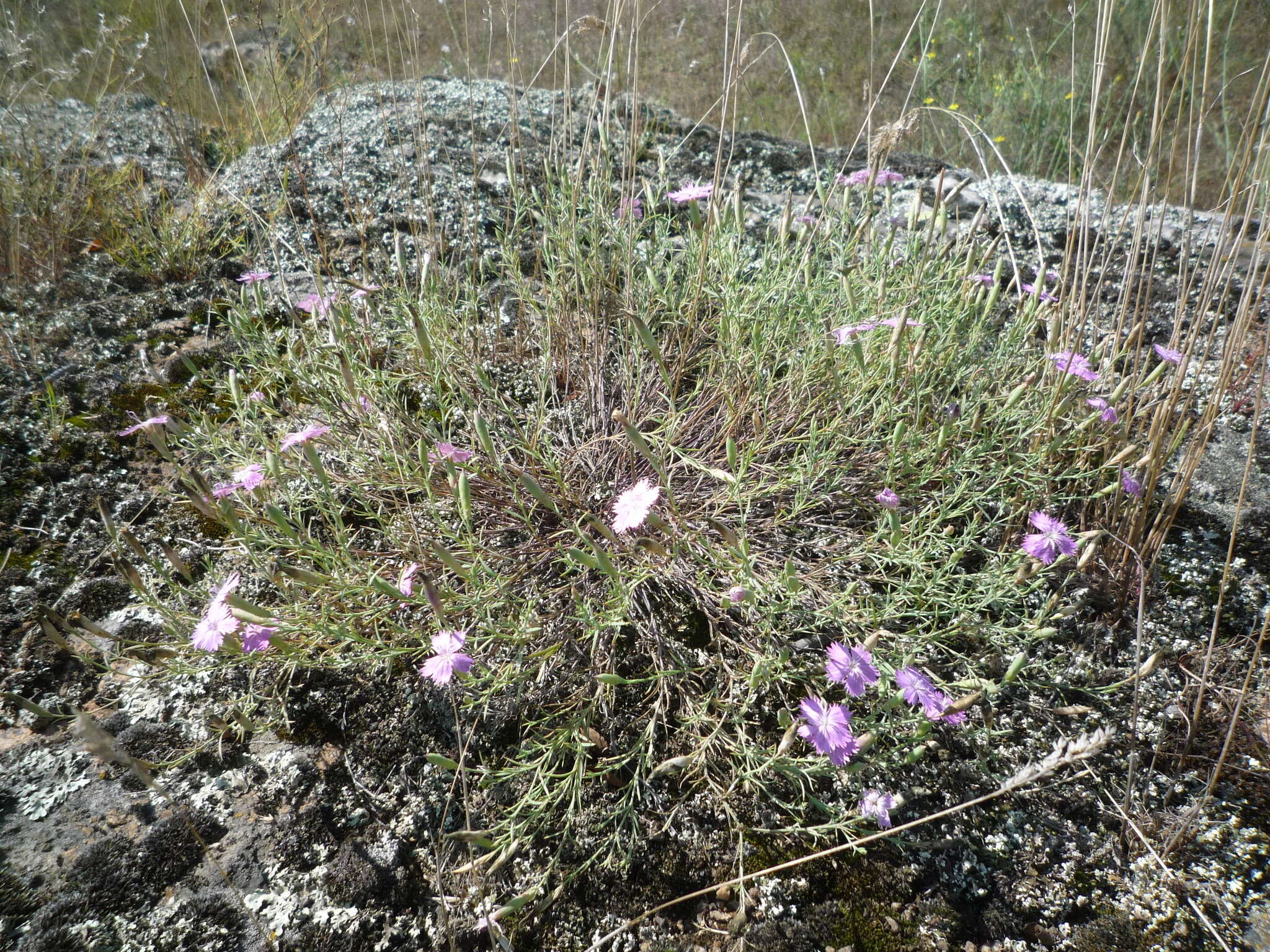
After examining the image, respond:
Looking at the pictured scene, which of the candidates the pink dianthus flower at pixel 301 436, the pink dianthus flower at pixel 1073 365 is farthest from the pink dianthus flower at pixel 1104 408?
the pink dianthus flower at pixel 301 436

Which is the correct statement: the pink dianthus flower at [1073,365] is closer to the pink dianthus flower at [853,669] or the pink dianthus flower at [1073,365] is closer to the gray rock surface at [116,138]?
the pink dianthus flower at [853,669]

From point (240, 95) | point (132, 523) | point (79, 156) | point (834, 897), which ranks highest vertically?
point (240, 95)

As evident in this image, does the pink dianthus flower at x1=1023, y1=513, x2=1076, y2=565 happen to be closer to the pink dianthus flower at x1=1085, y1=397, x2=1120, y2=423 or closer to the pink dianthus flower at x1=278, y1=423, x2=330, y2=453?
the pink dianthus flower at x1=1085, y1=397, x2=1120, y2=423

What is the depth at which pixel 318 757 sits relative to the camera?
1.27 m

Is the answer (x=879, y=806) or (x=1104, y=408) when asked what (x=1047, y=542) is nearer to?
(x=1104, y=408)

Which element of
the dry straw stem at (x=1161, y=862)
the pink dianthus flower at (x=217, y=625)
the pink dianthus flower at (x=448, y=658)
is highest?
the pink dianthus flower at (x=217, y=625)

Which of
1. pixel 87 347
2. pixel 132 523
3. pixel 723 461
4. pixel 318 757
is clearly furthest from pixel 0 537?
pixel 723 461

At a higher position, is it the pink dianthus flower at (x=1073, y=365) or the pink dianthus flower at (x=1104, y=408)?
the pink dianthus flower at (x=1073, y=365)

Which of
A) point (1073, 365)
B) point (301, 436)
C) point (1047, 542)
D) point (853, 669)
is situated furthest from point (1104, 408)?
point (301, 436)

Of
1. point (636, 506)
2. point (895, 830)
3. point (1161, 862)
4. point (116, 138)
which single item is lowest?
point (1161, 862)

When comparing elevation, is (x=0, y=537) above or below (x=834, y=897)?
above

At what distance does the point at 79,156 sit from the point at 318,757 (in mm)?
3051

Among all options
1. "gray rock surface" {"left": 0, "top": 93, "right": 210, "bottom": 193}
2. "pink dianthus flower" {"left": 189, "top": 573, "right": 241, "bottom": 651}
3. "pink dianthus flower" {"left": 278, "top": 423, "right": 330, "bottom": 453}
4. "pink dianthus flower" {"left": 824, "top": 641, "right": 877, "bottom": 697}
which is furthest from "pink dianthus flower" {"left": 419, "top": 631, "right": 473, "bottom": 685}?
"gray rock surface" {"left": 0, "top": 93, "right": 210, "bottom": 193}

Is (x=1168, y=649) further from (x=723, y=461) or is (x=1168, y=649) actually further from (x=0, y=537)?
(x=0, y=537)
